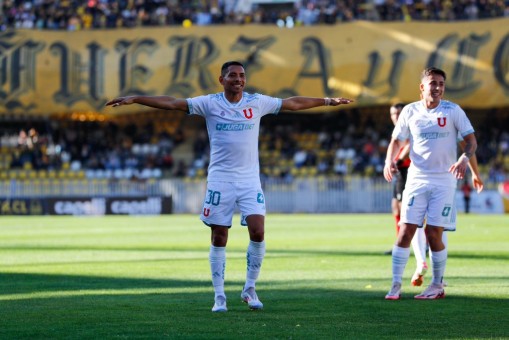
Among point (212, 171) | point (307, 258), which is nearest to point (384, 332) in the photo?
point (212, 171)

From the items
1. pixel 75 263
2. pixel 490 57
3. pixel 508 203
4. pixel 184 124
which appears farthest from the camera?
pixel 184 124

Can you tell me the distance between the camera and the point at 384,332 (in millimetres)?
9266

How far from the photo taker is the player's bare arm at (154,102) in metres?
10.5

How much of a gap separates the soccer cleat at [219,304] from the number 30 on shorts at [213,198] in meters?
0.90

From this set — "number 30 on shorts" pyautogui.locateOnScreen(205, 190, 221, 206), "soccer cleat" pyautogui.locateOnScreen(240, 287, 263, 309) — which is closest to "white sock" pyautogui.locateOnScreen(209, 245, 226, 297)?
"soccer cleat" pyautogui.locateOnScreen(240, 287, 263, 309)

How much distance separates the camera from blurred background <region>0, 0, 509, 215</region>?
146 ft

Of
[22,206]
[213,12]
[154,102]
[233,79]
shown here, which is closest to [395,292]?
[233,79]

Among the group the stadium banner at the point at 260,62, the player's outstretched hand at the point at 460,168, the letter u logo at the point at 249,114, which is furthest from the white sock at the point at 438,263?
the stadium banner at the point at 260,62

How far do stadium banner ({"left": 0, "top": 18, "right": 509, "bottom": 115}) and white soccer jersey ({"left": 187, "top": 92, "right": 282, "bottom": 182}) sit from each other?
118 ft

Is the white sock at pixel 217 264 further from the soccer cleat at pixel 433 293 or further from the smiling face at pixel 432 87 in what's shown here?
the smiling face at pixel 432 87

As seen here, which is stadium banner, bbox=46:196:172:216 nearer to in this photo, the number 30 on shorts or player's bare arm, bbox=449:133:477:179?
player's bare arm, bbox=449:133:477:179

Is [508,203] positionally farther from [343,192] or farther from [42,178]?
[42,178]

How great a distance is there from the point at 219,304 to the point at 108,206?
33864 millimetres

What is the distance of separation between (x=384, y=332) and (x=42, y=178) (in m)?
39.1
